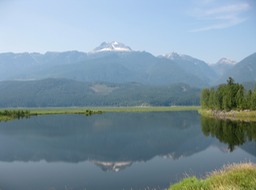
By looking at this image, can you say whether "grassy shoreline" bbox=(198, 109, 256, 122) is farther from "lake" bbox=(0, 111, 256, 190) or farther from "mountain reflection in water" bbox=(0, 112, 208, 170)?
"mountain reflection in water" bbox=(0, 112, 208, 170)

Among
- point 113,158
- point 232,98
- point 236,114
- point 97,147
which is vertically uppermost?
point 232,98

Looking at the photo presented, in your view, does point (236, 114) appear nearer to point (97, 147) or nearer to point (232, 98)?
point (232, 98)

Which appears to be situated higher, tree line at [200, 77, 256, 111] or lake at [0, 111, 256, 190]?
tree line at [200, 77, 256, 111]

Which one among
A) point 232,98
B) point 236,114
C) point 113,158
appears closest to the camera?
point 113,158

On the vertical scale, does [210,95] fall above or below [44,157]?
above

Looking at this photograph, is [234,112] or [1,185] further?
[234,112]

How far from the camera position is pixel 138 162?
6056 centimetres

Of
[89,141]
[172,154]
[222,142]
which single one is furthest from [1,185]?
[222,142]

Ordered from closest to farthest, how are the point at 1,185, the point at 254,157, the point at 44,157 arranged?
the point at 1,185
the point at 254,157
the point at 44,157

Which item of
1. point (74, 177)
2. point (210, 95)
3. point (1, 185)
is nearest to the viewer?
point (1, 185)

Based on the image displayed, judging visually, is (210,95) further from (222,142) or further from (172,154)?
(172,154)

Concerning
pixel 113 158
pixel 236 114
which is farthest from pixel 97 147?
pixel 236 114

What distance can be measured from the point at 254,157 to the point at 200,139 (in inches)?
1255

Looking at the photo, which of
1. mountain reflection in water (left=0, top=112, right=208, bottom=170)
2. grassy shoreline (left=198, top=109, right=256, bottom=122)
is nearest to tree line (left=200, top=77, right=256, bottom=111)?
grassy shoreline (left=198, top=109, right=256, bottom=122)
